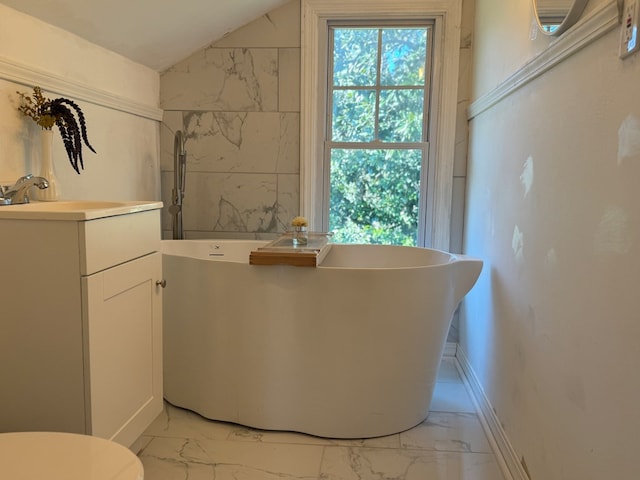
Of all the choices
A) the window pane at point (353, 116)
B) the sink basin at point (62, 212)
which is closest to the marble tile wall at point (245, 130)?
the window pane at point (353, 116)

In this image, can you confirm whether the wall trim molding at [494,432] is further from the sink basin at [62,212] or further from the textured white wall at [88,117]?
the textured white wall at [88,117]

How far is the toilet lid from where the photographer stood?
3.39 feet

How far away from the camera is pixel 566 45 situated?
1478 mm

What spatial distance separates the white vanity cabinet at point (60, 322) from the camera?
141 cm

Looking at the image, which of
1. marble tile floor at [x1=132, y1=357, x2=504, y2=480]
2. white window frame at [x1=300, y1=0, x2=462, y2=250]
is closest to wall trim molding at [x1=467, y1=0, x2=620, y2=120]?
white window frame at [x1=300, y1=0, x2=462, y2=250]

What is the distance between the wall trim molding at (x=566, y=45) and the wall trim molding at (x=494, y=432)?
1.35 m

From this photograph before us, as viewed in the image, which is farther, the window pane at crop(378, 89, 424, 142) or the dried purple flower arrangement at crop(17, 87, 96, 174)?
the window pane at crop(378, 89, 424, 142)

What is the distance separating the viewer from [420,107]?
10.3 ft

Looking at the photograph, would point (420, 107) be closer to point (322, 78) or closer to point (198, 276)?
point (322, 78)

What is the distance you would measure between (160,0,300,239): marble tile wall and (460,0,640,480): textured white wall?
4.11 ft

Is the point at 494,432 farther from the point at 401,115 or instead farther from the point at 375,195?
the point at 401,115

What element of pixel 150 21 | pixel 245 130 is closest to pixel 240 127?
pixel 245 130

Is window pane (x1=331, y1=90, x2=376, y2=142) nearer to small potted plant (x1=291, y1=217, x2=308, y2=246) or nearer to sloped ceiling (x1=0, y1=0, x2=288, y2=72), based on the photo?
sloped ceiling (x1=0, y1=0, x2=288, y2=72)

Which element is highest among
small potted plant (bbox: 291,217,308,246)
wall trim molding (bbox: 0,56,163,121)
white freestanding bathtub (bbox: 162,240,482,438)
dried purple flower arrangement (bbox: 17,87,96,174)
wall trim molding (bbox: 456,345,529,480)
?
wall trim molding (bbox: 0,56,163,121)
